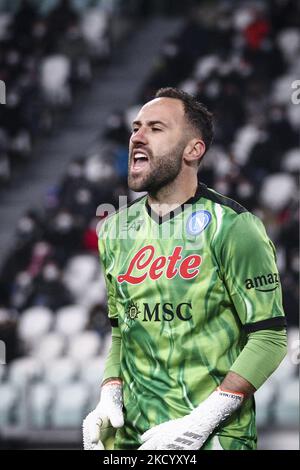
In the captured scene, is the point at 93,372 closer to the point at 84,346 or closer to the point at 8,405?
the point at 84,346

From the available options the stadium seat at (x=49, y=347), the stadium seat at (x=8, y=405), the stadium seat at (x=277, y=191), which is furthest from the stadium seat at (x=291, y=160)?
the stadium seat at (x=8, y=405)

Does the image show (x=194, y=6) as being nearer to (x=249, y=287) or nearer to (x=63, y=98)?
(x=63, y=98)

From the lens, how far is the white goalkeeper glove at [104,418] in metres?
4.70

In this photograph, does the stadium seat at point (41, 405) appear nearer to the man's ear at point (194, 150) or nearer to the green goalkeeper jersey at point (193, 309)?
the green goalkeeper jersey at point (193, 309)

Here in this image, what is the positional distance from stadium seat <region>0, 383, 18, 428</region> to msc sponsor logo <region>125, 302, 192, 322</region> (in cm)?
641

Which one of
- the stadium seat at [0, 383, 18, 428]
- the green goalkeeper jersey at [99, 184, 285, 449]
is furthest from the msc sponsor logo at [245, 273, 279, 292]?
the stadium seat at [0, 383, 18, 428]

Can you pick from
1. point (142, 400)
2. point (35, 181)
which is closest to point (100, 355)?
point (35, 181)

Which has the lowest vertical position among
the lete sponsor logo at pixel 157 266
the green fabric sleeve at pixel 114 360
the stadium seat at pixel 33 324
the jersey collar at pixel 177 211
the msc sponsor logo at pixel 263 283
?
the stadium seat at pixel 33 324

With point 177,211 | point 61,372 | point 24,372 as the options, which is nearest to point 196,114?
point 177,211

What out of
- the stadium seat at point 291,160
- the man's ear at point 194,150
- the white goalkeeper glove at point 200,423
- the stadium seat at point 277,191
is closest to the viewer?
the white goalkeeper glove at point 200,423

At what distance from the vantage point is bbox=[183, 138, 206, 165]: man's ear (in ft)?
15.9

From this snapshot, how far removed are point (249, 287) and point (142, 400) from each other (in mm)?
628

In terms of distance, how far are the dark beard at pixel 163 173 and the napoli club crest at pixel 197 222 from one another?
17cm

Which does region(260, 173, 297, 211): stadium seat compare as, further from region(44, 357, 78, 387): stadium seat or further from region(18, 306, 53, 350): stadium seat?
region(44, 357, 78, 387): stadium seat
